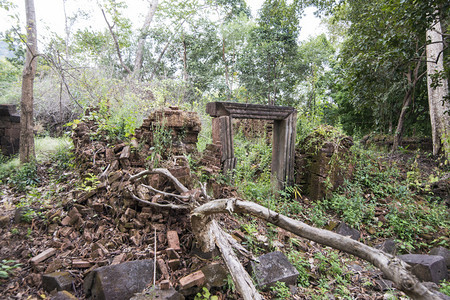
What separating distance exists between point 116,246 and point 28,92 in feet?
17.9

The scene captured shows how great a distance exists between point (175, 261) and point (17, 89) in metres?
13.5

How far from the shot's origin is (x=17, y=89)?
11.0m

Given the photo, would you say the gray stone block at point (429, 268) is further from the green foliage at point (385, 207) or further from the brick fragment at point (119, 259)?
the brick fragment at point (119, 259)

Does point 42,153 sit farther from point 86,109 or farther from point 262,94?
point 262,94

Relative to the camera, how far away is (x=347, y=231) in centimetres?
401

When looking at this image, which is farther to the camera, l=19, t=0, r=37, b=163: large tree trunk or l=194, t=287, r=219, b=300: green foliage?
l=19, t=0, r=37, b=163: large tree trunk

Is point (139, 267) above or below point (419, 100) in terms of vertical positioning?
below

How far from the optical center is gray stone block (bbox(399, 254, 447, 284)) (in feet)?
9.64

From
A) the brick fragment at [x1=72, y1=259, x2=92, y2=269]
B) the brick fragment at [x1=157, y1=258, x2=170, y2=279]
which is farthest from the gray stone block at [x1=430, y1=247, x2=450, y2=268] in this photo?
the brick fragment at [x1=72, y1=259, x2=92, y2=269]

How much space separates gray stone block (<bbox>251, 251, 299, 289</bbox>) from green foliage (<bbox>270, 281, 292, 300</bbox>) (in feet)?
0.14

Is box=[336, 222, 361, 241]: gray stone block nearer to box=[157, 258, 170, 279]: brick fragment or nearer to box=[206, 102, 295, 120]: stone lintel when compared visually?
box=[206, 102, 295, 120]: stone lintel

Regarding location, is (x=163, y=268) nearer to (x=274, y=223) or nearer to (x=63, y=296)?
(x=63, y=296)

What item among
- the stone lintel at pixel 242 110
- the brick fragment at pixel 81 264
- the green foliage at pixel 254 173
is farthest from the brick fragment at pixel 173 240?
the stone lintel at pixel 242 110

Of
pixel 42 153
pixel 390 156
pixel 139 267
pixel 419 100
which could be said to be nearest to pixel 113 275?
pixel 139 267
